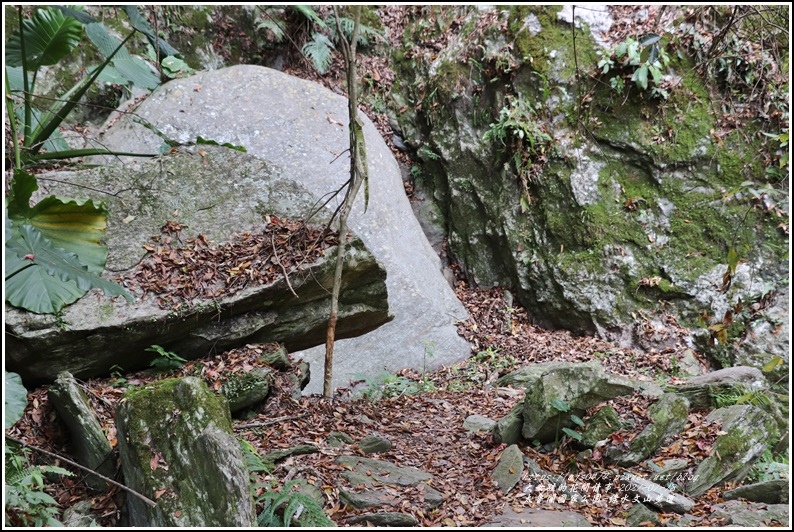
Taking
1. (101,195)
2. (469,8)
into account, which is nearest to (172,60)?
(101,195)

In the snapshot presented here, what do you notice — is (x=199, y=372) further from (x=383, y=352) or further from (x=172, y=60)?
(x=172, y=60)

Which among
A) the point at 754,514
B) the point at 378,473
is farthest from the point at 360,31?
the point at 754,514

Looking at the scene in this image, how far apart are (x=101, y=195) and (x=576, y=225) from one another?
17.0 feet

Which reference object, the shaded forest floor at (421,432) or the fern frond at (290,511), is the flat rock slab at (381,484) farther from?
the fern frond at (290,511)

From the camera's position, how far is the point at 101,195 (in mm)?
4660

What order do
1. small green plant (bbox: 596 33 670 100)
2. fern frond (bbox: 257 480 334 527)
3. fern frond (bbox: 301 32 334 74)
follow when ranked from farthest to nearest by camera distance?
fern frond (bbox: 301 32 334 74) → small green plant (bbox: 596 33 670 100) → fern frond (bbox: 257 480 334 527)

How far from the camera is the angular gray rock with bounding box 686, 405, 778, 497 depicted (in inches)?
135

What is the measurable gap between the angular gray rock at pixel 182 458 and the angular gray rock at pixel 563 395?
2039 mm

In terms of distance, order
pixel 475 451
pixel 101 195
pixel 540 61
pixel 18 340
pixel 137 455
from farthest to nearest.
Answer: pixel 540 61, pixel 101 195, pixel 475 451, pixel 18 340, pixel 137 455

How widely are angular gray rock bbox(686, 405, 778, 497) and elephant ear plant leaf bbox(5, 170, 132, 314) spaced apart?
3394mm

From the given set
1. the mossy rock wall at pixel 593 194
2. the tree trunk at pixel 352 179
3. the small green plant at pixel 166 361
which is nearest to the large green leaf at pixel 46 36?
the tree trunk at pixel 352 179

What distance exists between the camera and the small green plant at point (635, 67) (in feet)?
22.6

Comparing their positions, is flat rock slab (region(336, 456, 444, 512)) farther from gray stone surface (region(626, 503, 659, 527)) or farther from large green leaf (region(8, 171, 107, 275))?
large green leaf (region(8, 171, 107, 275))

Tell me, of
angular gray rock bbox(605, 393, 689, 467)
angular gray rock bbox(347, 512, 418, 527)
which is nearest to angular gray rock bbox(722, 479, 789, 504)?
angular gray rock bbox(605, 393, 689, 467)
